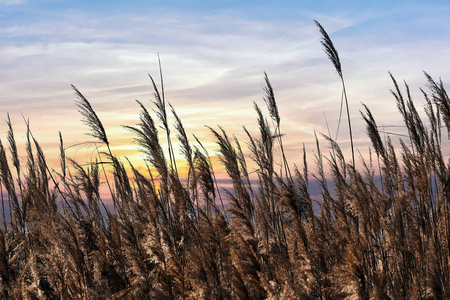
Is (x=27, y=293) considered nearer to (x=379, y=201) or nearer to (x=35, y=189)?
(x=35, y=189)

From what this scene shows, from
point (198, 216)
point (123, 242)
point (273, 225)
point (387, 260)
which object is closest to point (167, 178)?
point (198, 216)

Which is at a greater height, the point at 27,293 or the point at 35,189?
the point at 35,189

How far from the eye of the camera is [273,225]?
17.6 feet

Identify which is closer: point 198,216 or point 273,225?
point 198,216

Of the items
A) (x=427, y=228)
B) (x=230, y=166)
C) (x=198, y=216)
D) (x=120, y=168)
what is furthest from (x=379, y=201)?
(x=120, y=168)

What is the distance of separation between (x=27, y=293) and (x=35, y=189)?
98 cm

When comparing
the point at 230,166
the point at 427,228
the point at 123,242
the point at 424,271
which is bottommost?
the point at 424,271

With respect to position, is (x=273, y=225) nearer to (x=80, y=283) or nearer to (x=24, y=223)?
(x=80, y=283)

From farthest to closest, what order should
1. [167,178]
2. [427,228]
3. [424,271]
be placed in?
[427,228]
[424,271]
[167,178]

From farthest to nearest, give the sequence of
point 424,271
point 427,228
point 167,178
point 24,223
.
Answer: point 24,223 < point 427,228 < point 424,271 < point 167,178

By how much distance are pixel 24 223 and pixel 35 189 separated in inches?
96.4

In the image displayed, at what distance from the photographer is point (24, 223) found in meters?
6.64

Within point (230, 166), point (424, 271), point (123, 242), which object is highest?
point (230, 166)

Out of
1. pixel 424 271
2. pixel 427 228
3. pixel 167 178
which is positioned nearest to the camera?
pixel 167 178
